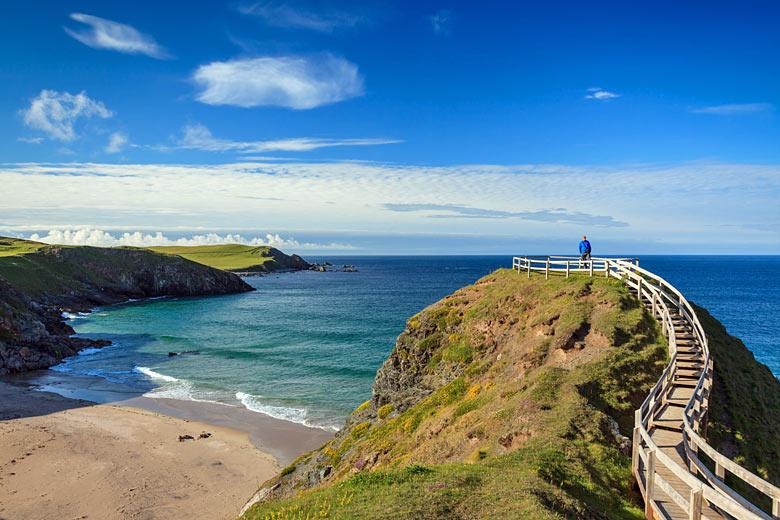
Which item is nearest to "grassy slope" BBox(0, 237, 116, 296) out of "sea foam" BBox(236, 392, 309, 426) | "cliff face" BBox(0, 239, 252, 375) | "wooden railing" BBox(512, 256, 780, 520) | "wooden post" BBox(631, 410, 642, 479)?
"cliff face" BBox(0, 239, 252, 375)

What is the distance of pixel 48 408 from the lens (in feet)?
115

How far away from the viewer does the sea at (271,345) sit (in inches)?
1581

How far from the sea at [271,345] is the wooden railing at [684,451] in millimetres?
23213

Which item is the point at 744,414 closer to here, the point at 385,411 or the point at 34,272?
the point at 385,411

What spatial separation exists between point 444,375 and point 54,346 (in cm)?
5152

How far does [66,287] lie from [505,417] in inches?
4217

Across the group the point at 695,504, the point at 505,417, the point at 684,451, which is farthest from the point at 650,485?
the point at 505,417

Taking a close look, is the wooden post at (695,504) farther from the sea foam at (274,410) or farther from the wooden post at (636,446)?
the sea foam at (274,410)

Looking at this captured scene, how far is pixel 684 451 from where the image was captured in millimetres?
12000

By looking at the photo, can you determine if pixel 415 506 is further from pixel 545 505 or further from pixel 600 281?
pixel 600 281

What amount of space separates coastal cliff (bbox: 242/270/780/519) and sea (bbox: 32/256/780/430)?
13.5 m

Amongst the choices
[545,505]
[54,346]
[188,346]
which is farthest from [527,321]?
[54,346]

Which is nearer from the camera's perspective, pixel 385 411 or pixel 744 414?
pixel 744 414

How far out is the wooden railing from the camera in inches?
299
